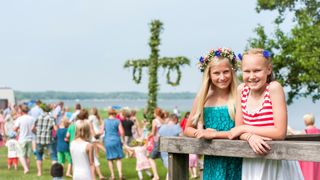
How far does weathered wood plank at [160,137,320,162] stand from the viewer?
189 inches

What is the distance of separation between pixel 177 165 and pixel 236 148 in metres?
0.74

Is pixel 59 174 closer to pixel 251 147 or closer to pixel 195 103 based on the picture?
pixel 195 103

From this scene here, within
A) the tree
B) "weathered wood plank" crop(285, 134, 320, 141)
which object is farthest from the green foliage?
"weathered wood plank" crop(285, 134, 320, 141)

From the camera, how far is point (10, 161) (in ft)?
70.1

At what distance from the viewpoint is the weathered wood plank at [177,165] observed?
19.1ft

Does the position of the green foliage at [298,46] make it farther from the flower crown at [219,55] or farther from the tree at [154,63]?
the flower crown at [219,55]

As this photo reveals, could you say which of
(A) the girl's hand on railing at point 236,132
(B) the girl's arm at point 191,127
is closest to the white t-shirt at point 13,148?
(B) the girl's arm at point 191,127

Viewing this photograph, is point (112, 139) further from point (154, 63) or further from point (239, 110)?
point (154, 63)

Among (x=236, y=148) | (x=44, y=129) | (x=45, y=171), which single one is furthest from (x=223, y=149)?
(x=45, y=171)

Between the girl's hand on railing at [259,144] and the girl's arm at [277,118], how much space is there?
0.05 m

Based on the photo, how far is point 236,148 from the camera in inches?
206

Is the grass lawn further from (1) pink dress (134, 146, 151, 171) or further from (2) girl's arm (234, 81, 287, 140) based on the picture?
(2) girl's arm (234, 81, 287, 140)

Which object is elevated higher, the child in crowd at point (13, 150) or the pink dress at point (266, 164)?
the pink dress at point (266, 164)

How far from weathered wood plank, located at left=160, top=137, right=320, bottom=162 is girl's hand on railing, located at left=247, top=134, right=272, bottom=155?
0.03 m
